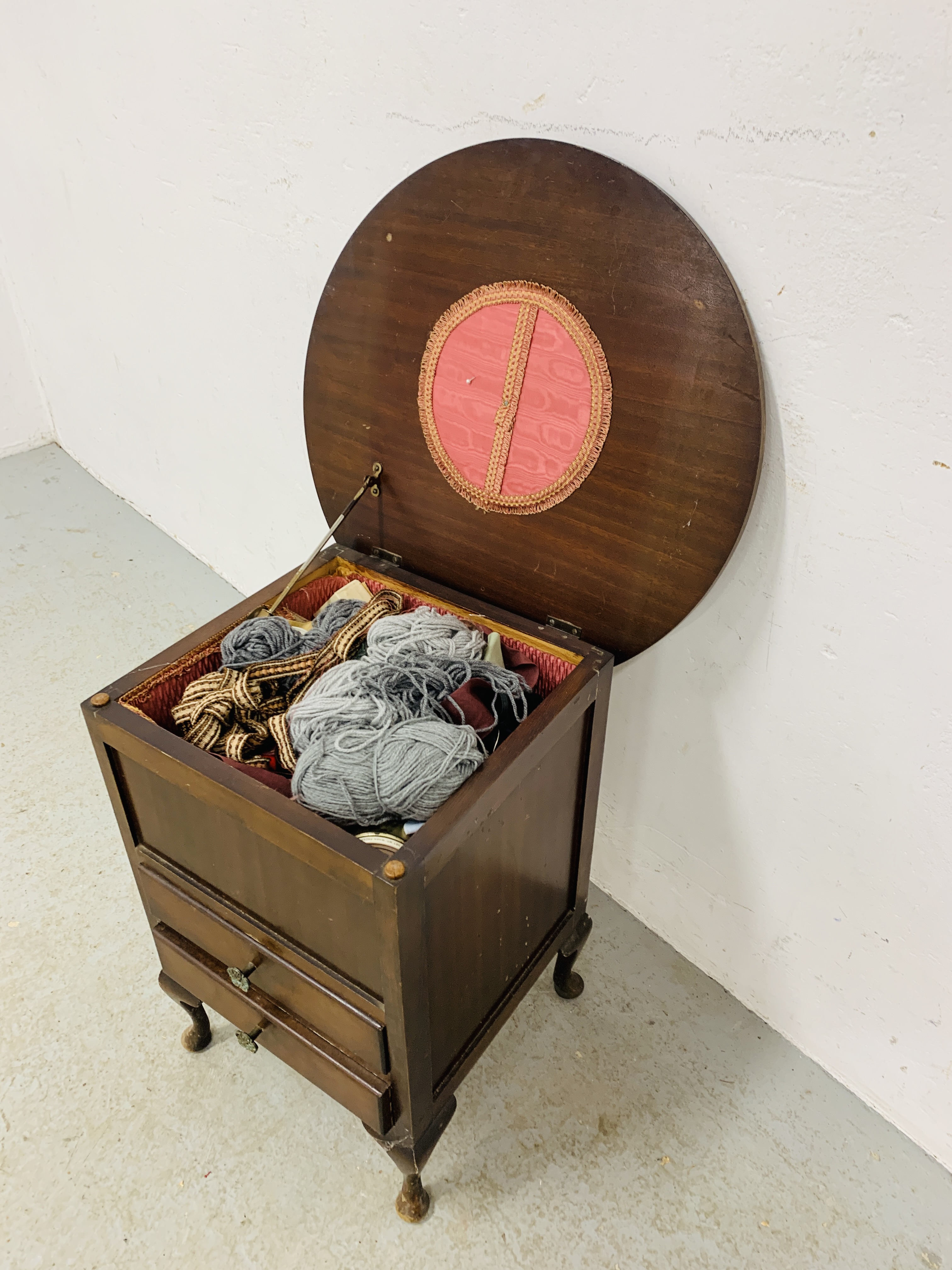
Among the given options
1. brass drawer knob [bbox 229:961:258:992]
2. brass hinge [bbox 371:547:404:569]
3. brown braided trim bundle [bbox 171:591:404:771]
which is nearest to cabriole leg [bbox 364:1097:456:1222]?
brass drawer knob [bbox 229:961:258:992]

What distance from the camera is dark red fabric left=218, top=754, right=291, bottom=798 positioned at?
104cm

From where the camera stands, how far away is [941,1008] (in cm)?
126


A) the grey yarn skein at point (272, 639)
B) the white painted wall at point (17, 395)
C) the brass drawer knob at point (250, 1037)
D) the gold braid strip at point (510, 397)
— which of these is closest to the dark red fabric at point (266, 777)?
the grey yarn skein at point (272, 639)

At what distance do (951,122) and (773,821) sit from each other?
0.94 metres

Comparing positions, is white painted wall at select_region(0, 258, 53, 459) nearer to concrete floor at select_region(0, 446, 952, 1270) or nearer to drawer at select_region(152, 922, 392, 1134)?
concrete floor at select_region(0, 446, 952, 1270)

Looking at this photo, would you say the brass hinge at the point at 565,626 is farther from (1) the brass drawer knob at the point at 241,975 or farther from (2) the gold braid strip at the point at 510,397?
(1) the brass drawer knob at the point at 241,975

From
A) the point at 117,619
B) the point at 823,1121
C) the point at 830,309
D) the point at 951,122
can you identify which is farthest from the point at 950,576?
the point at 117,619

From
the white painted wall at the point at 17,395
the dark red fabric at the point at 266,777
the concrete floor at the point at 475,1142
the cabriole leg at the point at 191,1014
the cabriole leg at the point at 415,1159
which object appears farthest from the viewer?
the white painted wall at the point at 17,395

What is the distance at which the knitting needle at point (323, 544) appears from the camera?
4.29 ft

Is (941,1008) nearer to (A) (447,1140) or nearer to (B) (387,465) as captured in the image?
(A) (447,1140)

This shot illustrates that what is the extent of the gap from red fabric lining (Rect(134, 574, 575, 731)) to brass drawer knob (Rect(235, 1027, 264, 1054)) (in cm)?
45

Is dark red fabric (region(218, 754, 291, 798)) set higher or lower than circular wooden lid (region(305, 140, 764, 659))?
A: lower

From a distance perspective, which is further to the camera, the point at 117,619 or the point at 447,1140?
the point at 117,619

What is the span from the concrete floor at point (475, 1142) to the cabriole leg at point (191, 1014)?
0.03m
